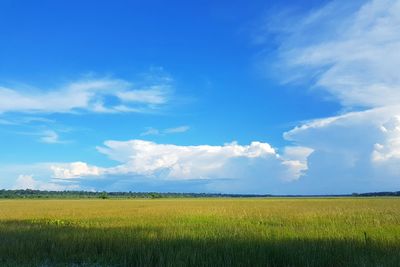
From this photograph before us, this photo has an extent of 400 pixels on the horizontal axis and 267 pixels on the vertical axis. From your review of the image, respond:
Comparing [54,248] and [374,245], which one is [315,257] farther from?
[54,248]

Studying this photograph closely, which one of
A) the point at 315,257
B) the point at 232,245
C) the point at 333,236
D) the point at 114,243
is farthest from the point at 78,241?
the point at 333,236

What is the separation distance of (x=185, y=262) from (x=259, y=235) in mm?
5589

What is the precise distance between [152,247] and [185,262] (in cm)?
A: 232

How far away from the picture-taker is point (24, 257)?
35.9 feet

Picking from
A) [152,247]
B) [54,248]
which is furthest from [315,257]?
[54,248]

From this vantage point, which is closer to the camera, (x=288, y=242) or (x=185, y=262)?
(x=185, y=262)

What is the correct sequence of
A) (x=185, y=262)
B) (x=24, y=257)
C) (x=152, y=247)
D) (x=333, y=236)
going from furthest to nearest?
(x=333, y=236) → (x=152, y=247) → (x=24, y=257) → (x=185, y=262)

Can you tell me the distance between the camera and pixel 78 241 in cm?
1330

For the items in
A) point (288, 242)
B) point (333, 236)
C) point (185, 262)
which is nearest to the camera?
point (185, 262)

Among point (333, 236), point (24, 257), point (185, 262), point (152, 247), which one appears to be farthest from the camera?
point (333, 236)

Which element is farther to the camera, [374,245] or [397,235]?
[397,235]

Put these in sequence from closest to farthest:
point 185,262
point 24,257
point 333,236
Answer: point 185,262, point 24,257, point 333,236

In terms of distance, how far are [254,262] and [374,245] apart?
4.28 m

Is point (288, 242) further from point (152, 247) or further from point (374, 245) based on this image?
point (152, 247)
